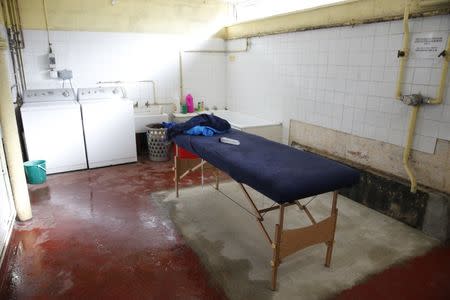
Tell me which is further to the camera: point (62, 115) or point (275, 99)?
point (275, 99)

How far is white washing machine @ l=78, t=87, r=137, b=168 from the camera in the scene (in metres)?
3.96

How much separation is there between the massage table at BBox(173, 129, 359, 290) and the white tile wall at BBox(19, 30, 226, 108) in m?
2.76

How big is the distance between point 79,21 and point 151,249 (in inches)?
137

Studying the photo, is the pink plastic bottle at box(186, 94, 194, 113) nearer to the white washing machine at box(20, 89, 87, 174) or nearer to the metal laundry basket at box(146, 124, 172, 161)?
the metal laundry basket at box(146, 124, 172, 161)

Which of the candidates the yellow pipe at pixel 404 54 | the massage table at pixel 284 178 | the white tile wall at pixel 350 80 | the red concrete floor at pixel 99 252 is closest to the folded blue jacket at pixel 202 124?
the massage table at pixel 284 178

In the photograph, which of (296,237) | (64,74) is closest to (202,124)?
(296,237)

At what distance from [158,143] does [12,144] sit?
1982 mm

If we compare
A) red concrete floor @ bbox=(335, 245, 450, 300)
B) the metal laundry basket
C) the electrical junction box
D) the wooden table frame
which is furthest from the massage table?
the electrical junction box

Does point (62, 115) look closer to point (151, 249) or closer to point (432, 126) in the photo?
point (151, 249)

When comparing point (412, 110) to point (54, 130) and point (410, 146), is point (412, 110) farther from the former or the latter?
point (54, 130)

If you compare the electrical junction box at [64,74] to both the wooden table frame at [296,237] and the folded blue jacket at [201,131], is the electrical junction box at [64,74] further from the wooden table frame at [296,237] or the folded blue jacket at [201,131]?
the wooden table frame at [296,237]

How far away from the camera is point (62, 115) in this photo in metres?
3.76

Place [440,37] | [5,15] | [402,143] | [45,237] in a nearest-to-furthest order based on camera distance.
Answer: [440,37], [45,237], [402,143], [5,15]

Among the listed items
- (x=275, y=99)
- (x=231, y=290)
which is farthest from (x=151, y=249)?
(x=275, y=99)
